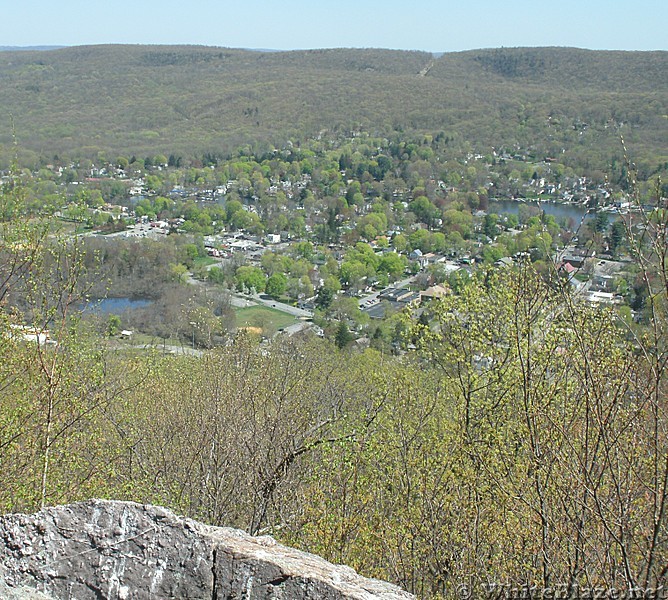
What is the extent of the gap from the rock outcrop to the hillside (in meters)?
70.7

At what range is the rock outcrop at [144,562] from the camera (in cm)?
378

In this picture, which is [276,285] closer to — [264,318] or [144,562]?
[264,318]

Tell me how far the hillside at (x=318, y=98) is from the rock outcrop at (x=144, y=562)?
7073 centimetres

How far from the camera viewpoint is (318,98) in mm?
110562

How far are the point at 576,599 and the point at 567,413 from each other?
1.99 meters

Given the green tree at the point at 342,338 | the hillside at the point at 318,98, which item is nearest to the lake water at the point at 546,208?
the hillside at the point at 318,98

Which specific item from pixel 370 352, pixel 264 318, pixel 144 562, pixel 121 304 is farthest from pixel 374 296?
pixel 144 562

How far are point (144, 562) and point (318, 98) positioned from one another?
112 m

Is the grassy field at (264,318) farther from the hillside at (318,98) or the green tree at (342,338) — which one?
the hillside at (318,98)

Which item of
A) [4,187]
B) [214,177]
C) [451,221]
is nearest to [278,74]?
[214,177]

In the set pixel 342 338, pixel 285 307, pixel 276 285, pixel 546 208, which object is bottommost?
pixel 285 307

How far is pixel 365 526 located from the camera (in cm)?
617

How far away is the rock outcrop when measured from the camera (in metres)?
3.78

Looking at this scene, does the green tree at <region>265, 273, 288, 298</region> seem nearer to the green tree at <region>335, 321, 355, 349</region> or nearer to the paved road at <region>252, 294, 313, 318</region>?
the paved road at <region>252, 294, 313, 318</region>
